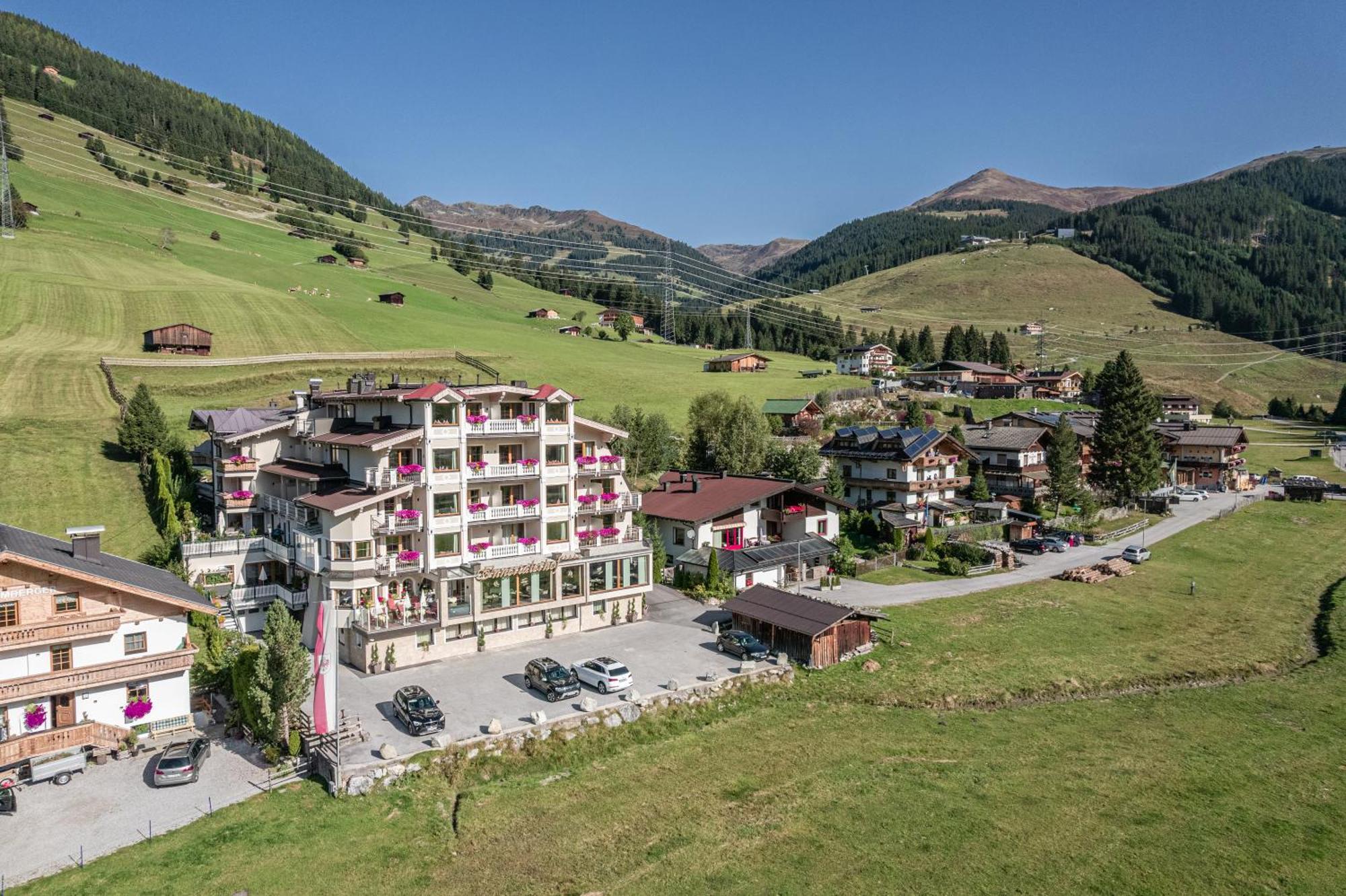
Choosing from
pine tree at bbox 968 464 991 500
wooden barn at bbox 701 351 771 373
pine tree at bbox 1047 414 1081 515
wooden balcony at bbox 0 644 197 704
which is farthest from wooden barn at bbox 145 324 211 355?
pine tree at bbox 1047 414 1081 515

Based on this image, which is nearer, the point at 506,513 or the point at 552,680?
the point at 552,680

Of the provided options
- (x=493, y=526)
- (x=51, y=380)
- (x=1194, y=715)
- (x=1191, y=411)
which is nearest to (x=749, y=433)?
(x=493, y=526)

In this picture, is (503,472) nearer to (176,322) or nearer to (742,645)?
(742,645)

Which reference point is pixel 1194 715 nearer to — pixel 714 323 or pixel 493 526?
pixel 493 526

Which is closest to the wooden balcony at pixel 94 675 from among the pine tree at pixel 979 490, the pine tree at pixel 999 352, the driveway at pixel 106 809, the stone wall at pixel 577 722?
the driveway at pixel 106 809

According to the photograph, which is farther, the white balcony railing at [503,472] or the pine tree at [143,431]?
the pine tree at [143,431]

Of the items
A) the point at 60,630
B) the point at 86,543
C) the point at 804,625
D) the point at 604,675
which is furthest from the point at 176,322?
the point at 804,625

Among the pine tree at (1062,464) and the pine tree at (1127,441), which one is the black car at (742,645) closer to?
the pine tree at (1062,464)
